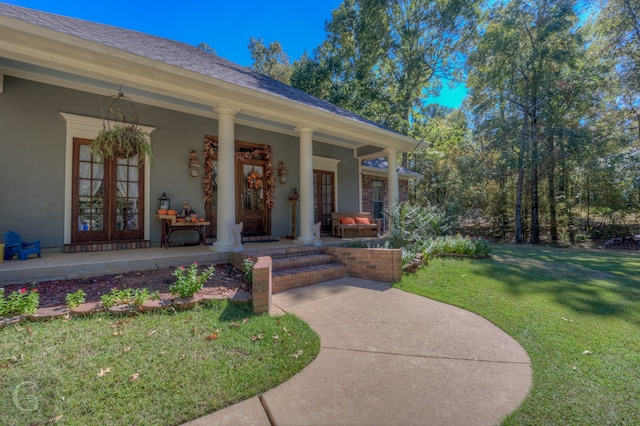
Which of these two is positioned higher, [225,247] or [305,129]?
[305,129]

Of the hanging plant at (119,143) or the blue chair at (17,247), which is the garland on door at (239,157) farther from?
the blue chair at (17,247)

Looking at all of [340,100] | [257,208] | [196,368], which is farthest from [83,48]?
[340,100]

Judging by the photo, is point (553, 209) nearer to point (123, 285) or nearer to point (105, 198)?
point (123, 285)

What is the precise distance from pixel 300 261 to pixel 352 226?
11.3 feet

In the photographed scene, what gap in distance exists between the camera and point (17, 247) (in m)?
4.42

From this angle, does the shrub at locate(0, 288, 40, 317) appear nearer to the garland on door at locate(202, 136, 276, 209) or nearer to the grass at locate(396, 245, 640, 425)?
the garland on door at locate(202, 136, 276, 209)

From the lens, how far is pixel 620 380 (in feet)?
6.88

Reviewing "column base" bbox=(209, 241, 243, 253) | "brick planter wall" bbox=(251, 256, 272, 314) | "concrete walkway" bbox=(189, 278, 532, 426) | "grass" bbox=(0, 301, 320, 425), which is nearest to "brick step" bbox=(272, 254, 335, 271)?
"column base" bbox=(209, 241, 243, 253)

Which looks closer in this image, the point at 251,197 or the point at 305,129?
the point at 305,129

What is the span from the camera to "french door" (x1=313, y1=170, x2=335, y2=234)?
8.95 m

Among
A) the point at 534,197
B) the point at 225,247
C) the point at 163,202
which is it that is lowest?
the point at 225,247

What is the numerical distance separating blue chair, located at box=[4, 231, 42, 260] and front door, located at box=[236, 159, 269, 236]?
3.63 meters

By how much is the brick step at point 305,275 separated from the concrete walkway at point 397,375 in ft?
2.49

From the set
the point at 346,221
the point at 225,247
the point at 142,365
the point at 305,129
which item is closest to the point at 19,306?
the point at 142,365
